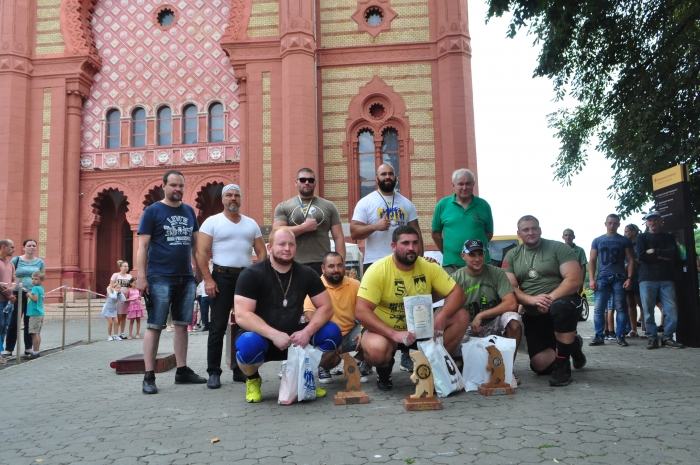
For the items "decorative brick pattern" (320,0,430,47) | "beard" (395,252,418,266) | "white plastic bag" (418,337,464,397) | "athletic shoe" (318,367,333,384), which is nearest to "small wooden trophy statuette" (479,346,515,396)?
"white plastic bag" (418,337,464,397)

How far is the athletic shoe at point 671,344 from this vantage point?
8078mm

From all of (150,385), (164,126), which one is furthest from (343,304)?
(164,126)

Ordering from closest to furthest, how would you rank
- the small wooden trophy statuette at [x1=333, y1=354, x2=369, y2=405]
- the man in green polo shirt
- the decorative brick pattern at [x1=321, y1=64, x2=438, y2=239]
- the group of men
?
1. the small wooden trophy statuette at [x1=333, y1=354, x2=369, y2=405]
2. the group of men
3. the man in green polo shirt
4. the decorative brick pattern at [x1=321, y1=64, x2=438, y2=239]

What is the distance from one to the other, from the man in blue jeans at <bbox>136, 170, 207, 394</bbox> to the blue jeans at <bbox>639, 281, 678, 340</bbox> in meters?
6.55

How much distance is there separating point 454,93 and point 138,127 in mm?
12657

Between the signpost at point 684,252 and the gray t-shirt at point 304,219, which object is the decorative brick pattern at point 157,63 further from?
the signpost at point 684,252

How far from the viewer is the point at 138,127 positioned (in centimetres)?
2245

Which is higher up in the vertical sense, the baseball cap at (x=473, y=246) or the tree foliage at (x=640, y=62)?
the tree foliage at (x=640, y=62)

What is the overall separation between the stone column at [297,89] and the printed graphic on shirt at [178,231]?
13.1m

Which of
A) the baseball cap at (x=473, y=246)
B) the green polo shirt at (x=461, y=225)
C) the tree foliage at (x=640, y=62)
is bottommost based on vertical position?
the baseball cap at (x=473, y=246)

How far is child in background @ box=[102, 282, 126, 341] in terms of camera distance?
12469mm

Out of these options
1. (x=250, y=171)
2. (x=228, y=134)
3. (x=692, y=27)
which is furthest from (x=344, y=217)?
(x=692, y=27)

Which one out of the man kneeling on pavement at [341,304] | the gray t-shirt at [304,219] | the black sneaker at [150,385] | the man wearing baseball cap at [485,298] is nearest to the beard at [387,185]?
the gray t-shirt at [304,219]

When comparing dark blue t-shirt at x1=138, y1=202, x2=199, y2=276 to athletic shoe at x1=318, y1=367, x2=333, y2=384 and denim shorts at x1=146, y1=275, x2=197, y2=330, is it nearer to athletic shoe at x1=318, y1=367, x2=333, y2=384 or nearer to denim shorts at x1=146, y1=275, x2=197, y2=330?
denim shorts at x1=146, y1=275, x2=197, y2=330
